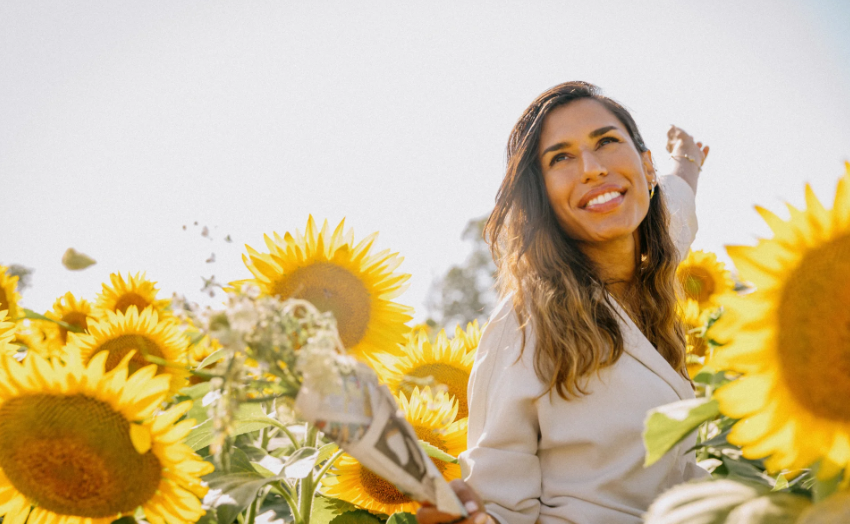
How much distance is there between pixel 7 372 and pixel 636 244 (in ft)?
8.62

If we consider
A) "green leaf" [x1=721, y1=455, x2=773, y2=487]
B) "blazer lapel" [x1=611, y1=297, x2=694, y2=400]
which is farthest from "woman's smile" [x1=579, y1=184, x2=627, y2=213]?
"green leaf" [x1=721, y1=455, x2=773, y2=487]

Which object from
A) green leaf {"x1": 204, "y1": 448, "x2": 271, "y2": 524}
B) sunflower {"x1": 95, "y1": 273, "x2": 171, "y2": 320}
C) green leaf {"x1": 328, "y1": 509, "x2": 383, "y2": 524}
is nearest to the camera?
green leaf {"x1": 204, "y1": 448, "x2": 271, "y2": 524}

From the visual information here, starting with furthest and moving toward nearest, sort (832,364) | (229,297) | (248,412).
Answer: (248,412) → (229,297) → (832,364)

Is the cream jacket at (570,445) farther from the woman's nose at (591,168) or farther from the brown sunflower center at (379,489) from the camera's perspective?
the woman's nose at (591,168)

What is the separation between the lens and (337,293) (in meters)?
2.06

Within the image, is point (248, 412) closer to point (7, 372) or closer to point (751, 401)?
point (7, 372)

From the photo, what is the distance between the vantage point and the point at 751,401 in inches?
38.4

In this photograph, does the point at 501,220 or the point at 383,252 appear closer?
the point at 383,252

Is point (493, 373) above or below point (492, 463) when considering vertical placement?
above

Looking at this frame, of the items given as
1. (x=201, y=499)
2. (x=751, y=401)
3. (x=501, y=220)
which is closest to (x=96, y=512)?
(x=201, y=499)

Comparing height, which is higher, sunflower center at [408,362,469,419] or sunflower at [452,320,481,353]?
sunflower at [452,320,481,353]

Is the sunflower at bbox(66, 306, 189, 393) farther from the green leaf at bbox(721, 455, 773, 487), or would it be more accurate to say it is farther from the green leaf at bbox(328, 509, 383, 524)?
the green leaf at bbox(721, 455, 773, 487)

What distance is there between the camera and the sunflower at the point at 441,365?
2.80 metres

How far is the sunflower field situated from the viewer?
0.95 m
